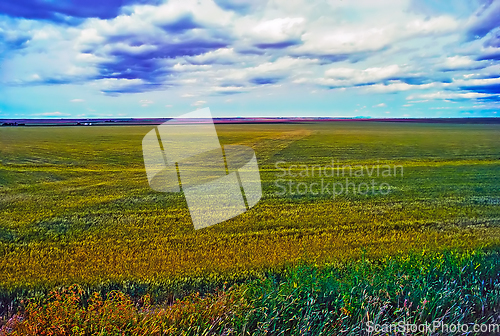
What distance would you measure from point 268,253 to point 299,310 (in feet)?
8.33

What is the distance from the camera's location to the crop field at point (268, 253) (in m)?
3.72

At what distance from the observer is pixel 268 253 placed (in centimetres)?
610

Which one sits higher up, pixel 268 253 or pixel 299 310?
pixel 299 310

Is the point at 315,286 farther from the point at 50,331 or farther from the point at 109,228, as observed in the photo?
the point at 109,228

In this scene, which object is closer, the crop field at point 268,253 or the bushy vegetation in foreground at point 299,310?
the bushy vegetation in foreground at point 299,310

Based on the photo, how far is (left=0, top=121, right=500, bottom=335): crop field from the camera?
372cm

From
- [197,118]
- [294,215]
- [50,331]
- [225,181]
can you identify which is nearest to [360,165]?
[225,181]

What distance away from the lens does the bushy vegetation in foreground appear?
3354 mm

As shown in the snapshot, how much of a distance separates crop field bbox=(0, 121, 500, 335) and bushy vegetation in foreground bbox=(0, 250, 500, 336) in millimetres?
22

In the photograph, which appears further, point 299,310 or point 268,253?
point 268,253

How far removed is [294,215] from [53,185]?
9.46 m

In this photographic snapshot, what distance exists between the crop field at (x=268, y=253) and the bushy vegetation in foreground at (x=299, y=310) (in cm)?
2

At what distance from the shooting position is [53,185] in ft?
42.1

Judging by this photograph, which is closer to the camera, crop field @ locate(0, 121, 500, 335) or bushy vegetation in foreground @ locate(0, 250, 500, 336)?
bushy vegetation in foreground @ locate(0, 250, 500, 336)
